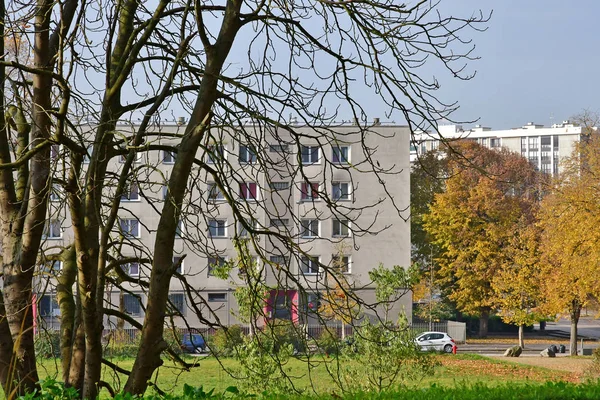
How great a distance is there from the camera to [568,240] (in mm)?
30609

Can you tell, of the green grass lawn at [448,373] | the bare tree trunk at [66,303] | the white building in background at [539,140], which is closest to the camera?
the bare tree trunk at [66,303]

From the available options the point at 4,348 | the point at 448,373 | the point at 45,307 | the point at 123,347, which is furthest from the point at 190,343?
the point at 4,348

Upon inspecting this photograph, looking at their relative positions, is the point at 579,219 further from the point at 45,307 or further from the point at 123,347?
the point at 45,307

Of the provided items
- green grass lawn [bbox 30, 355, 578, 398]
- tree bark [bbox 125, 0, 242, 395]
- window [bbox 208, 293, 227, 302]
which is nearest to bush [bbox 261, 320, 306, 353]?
tree bark [bbox 125, 0, 242, 395]

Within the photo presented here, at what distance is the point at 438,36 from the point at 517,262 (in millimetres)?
38694

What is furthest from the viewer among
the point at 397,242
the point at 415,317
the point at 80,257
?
the point at 415,317

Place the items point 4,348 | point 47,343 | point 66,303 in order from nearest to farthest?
point 4,348 → point 66,303 → point 47,343

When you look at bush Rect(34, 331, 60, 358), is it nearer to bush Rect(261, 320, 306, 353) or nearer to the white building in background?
bush Rect(261, 320, 306, 353)

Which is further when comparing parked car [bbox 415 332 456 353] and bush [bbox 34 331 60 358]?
parked car [bbox 415 332 456 353]

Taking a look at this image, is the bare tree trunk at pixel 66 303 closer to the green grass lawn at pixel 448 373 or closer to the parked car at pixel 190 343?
the parked car at pixel 190 343

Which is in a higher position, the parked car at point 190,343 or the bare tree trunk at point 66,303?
the bare tree trunk at point 66,303

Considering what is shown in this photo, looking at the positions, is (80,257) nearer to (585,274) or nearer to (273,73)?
(273,73)

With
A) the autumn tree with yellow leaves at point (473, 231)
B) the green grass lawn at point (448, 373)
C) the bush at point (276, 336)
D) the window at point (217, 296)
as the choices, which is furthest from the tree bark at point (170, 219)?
the autumn tree with yellow leaves at point (473, 231)

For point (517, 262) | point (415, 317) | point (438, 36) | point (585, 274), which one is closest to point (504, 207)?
point (517, 262)
